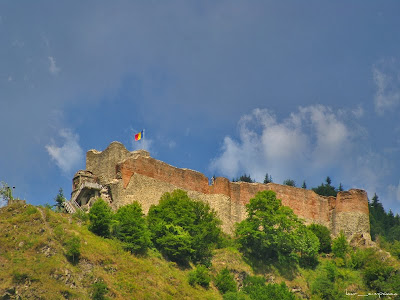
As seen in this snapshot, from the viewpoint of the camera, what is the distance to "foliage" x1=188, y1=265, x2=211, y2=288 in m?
45.2

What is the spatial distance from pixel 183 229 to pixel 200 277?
488 cm

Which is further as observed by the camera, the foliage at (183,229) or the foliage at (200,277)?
the foliage at (183,229)

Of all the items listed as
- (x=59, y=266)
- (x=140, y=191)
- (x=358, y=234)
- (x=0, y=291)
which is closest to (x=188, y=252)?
(x=140, y=191)

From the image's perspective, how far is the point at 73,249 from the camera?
Result: 4025cm

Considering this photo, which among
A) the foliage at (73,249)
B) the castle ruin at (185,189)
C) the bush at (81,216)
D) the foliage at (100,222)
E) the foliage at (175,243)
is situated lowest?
the foliage at (73,249)

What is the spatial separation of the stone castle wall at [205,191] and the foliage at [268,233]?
4.94 metres

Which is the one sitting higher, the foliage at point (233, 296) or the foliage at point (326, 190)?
the foliage at point (326, 190)

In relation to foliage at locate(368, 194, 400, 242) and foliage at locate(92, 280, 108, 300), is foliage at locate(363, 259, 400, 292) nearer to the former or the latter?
foliage at locate(92, 280, 108, 300)

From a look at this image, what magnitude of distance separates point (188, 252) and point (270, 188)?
17.0m

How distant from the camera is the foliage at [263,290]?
46625 mm

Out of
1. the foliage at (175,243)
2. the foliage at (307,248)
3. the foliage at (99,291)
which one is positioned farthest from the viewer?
the foliage at (307,248)

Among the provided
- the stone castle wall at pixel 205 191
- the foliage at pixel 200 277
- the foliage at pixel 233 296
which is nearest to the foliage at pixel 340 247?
the stone castle wall at pixel 205 191

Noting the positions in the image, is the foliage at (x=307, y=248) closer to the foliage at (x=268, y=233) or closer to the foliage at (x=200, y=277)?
the foliage at (x=268, y=233)

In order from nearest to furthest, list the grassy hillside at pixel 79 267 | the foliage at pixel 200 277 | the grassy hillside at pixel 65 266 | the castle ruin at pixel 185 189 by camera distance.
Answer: the grassy hillside at pixel 65 266, the grassy hillside at pixel 79 267, the foliage at pixel 200 277, the castle ruin at pixel 185 189
